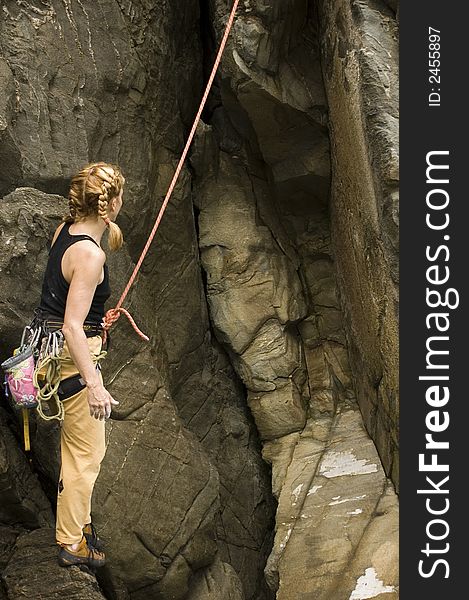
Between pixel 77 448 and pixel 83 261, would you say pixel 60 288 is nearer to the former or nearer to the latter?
pixel 83 261

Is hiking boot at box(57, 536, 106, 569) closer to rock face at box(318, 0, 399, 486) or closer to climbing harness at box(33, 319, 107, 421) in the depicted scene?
climbing harness at box(33, 319, 107, 421)

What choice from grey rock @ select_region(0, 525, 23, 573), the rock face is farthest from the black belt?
the rock face

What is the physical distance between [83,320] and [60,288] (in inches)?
12.8

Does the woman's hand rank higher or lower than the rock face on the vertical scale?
lower

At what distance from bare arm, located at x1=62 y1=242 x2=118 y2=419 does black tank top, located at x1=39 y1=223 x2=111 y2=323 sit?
17 cm

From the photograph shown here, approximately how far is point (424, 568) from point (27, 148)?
3.78 meters

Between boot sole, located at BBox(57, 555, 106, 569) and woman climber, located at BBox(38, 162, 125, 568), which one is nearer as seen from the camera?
woman climber, located at BBox(38, 162, 125, 568)

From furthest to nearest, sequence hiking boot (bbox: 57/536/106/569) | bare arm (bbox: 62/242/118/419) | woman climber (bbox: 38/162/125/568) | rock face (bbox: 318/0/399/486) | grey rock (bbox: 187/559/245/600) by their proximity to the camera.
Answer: grey rock (bbox: 187/559/245/600) → rock face (bbox: 318/0/399/486) → hiking boot (bbox: 57/536/106/569) → woman climber (bbox: 38/162/125/568) → bare arm (bbox: 62/242/118/419)

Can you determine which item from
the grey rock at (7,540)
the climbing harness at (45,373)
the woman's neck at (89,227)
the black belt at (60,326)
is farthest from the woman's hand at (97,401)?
the grey rock at (7,540)

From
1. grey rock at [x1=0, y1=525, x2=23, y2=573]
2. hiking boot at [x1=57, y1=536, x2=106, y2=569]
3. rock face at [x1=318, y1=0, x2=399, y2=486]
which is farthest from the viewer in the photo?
rock face at [x1=318, y1=0, x2=399, y2=486]

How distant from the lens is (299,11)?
7426 mm

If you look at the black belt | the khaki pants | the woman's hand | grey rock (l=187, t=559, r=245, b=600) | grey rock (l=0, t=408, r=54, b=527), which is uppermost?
the black belt

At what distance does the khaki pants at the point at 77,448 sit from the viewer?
4.93 metres

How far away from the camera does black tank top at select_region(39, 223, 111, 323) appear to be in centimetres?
487
